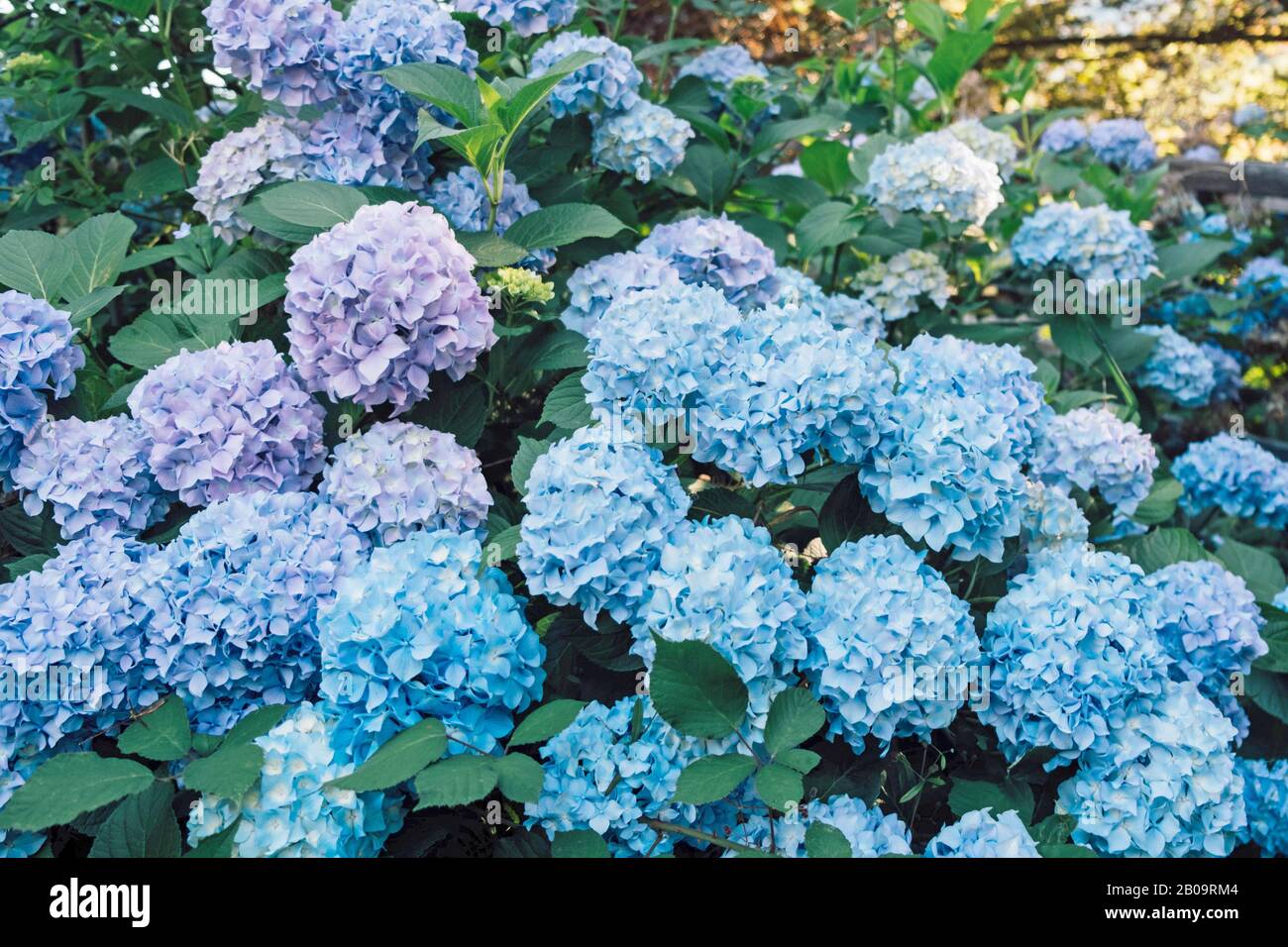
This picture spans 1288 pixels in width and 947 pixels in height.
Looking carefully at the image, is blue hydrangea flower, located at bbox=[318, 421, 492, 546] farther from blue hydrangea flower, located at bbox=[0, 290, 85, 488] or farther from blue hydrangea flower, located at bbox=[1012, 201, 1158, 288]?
blue hydrangea flower, located at bbox=[1012, 201, 1158, 288]

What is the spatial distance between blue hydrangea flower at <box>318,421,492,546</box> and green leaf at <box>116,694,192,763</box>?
38cm

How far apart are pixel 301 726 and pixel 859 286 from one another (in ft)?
6.37

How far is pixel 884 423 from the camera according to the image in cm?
156

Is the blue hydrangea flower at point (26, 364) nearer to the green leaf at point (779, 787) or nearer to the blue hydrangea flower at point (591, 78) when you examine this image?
the blue hydrangea flower at point (591, 78)

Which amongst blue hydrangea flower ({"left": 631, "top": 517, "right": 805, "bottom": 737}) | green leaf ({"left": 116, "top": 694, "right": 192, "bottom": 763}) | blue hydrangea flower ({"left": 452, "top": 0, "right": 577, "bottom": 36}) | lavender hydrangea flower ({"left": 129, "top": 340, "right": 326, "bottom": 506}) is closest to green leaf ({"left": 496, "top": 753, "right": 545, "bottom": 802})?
blue hydrangea flower ({"left": 631, "top": 517, "right": 805, "bottom": 737})

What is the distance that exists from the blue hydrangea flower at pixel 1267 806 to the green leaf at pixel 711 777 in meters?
1.07

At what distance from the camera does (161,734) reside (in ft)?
4.65

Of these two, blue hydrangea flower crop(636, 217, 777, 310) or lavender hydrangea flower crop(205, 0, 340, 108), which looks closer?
lavender hydrangea flower crop(205, 0, 340, 108)

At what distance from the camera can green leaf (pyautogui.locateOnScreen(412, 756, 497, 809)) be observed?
3.86 ft

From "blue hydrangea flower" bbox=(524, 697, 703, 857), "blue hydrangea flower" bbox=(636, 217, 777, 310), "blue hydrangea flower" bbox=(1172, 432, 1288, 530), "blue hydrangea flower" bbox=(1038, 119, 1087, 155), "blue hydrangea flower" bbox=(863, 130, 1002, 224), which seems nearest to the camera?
"blue hydrangea flower" bbox=(524, 697, 703, 857)

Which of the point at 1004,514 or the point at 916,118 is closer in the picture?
the point at 1004,514

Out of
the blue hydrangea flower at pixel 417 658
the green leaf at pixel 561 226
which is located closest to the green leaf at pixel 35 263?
the green leaf at pixel 561 226
